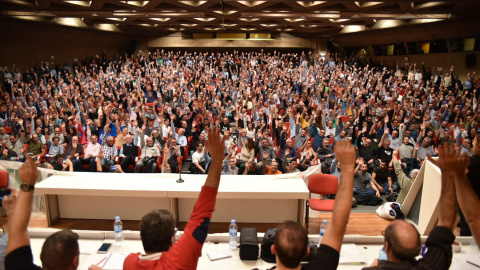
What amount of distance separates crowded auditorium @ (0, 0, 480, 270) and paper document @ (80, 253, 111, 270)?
1cm

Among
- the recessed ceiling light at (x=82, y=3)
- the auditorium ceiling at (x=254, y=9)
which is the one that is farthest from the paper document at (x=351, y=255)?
the recessed ceiling light at (x=82, y=3)

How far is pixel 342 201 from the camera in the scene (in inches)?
59.0

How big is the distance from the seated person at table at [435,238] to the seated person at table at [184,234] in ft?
2.53

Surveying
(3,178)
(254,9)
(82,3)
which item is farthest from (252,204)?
(82,3)

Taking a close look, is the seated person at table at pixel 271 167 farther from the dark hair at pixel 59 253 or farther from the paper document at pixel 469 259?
the dark hair at pixel 59 253

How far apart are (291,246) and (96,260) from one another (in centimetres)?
201

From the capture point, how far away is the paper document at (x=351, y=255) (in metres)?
2.78

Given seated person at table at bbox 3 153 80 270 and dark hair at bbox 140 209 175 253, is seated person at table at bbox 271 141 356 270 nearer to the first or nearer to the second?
dark hair at bbox 140 209 175 253

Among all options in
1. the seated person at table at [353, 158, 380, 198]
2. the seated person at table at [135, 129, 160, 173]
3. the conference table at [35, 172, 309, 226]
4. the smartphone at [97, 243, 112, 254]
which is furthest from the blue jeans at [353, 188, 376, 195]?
the smartphone at [97, 243, 112, 254]

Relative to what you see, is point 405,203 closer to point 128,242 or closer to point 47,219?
point 128,242

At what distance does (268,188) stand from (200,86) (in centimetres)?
863

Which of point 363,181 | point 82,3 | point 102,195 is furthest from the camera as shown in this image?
point 82,3

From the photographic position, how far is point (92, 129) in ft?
27.3

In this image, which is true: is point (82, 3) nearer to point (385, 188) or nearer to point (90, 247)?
point (385, 188)
